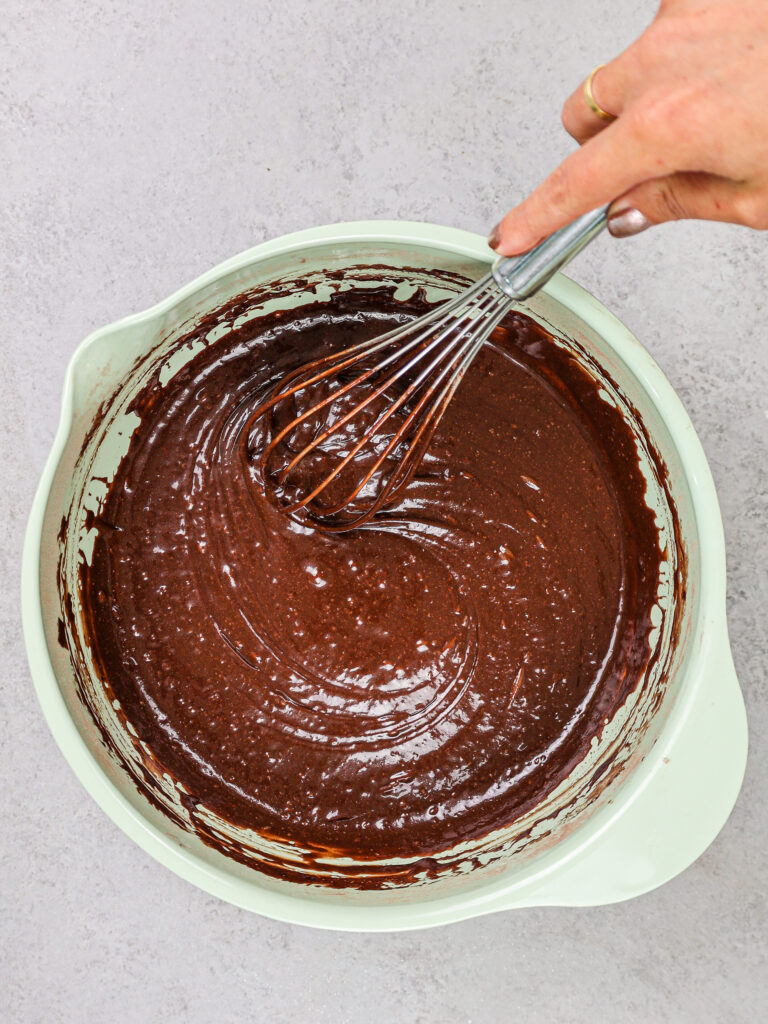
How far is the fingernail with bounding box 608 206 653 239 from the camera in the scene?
771 millimetres

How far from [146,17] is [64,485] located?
27.1 inches

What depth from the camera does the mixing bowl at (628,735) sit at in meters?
0.88

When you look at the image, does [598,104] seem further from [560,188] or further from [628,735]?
[628,735]

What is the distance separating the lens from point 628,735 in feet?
3.46

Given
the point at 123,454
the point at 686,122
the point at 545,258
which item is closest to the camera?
the point at 686,122

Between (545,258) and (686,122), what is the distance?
0.17m

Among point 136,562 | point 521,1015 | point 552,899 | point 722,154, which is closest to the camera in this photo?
point 722,154

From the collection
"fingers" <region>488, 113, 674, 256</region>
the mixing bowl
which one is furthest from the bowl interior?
"fingers" <region>488, 113, 674, 256</region>

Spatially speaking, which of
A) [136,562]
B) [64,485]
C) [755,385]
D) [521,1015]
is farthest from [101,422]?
[521,1015]

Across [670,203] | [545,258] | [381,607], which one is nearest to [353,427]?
[381,607]

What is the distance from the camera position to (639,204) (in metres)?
0.77

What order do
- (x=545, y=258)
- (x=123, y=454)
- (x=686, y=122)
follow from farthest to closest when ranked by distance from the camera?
(x=123, y=454) < (x=545, y=258) < (x=686, y=122)

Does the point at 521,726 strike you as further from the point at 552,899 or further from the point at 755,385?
the point at 755,385

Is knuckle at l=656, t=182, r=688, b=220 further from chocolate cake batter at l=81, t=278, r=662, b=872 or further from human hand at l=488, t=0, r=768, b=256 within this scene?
chocolate cake batter at l=81, t=278, r=662, b=872
